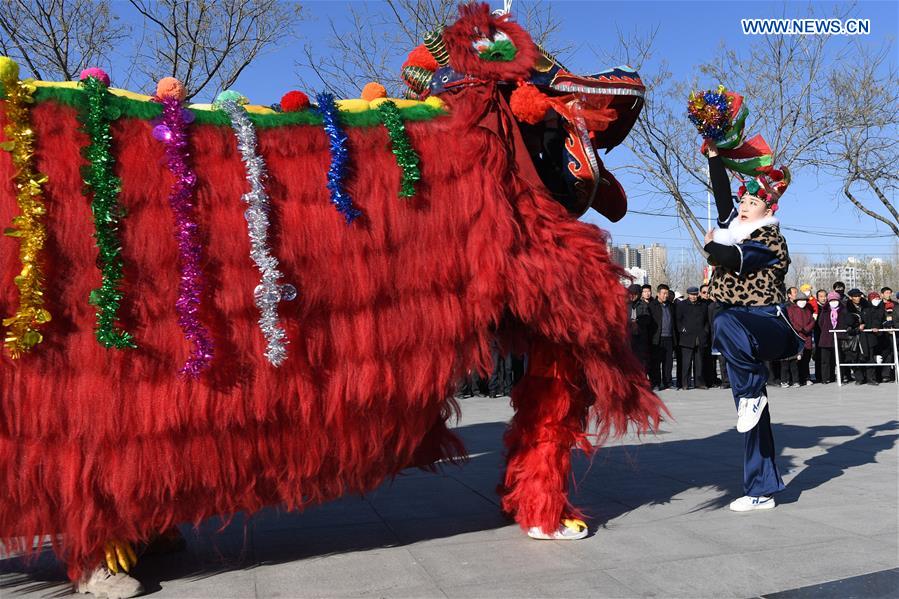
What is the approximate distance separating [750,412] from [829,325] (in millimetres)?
10392

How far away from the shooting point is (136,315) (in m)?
3.12

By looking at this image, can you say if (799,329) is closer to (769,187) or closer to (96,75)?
(769,187)

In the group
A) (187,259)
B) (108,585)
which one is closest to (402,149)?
(187,259)

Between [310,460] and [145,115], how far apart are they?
1.54m

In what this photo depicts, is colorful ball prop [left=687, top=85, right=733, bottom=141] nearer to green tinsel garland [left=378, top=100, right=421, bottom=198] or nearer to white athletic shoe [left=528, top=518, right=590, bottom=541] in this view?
green tinsel garland [left=378, top=100, right=421, bottom=198]

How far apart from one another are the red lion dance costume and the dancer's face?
1.28 meters

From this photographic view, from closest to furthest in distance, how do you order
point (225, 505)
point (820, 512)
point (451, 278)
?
point (225, 505), point (451, 278), point (820, 512)

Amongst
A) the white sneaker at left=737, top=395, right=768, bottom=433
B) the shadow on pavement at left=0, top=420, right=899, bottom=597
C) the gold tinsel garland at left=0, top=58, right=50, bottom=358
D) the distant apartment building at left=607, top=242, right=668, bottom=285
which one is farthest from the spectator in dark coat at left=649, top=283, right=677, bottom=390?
the distant apartment building at left=607, top=242, right=668, bottom=285

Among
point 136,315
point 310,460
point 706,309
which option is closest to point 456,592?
point 310,460

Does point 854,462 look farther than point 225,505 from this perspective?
Yes

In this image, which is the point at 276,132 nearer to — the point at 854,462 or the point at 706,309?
the point at 854,462

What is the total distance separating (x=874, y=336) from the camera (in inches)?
543

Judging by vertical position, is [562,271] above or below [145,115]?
below

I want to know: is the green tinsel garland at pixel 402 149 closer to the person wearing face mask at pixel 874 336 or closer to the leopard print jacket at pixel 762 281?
the leopard print jacket at pixel 762 281
